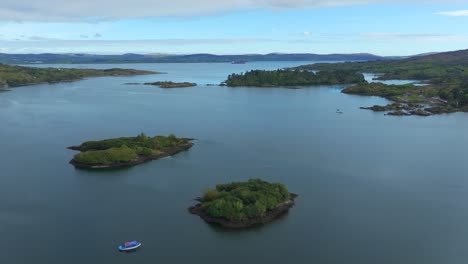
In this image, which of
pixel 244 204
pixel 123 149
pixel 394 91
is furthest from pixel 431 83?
pixel 244 204

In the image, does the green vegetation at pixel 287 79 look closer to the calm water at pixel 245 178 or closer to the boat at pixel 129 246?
the calm water at pixel 245 178

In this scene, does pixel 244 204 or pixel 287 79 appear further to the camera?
pixel 287 79

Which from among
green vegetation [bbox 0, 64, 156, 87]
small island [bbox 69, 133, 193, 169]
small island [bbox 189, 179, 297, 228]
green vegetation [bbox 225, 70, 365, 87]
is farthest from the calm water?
green vegetation [bbox 0, 64, 156, 87]

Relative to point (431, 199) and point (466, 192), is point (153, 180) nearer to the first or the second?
point (431, 199)

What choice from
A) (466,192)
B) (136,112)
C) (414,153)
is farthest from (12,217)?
(136,112)

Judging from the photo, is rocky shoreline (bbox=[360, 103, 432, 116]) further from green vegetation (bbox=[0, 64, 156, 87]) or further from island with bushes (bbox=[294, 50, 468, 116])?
A: green vegetation (bbox=[0, 64, 156, 87])

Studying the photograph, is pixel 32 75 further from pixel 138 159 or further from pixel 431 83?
pixel 431 83

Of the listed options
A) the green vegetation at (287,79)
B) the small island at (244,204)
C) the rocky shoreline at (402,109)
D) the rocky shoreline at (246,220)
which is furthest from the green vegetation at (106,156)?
the green vegetation at (287,79)
